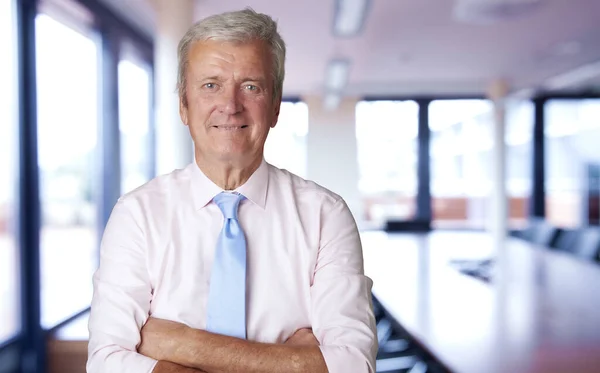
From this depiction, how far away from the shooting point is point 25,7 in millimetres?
3869

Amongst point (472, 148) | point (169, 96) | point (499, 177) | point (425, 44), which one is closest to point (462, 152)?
point (472, 148)

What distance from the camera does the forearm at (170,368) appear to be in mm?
1315

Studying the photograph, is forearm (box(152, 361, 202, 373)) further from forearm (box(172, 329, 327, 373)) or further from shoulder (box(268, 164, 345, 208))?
shoulder (box(268, 164, 345, 208))

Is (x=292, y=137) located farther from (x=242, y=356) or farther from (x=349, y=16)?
(x=242, y=356)

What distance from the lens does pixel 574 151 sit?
11.5 meters

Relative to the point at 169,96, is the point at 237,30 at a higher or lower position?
lower

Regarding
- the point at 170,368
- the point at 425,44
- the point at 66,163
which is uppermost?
the point at 425,44

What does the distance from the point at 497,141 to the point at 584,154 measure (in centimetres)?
290

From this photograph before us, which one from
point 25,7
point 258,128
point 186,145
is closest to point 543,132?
point 186,145

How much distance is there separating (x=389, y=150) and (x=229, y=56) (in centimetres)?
1017

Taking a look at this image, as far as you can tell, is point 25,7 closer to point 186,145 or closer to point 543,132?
point 186,145

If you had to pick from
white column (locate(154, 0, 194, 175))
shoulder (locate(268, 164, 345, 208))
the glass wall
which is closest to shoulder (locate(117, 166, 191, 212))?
shoulder (locate(268, 164, 345, 208))

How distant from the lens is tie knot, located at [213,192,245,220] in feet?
5.01

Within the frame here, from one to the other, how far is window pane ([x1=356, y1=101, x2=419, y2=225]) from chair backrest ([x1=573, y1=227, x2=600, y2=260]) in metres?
5.30
